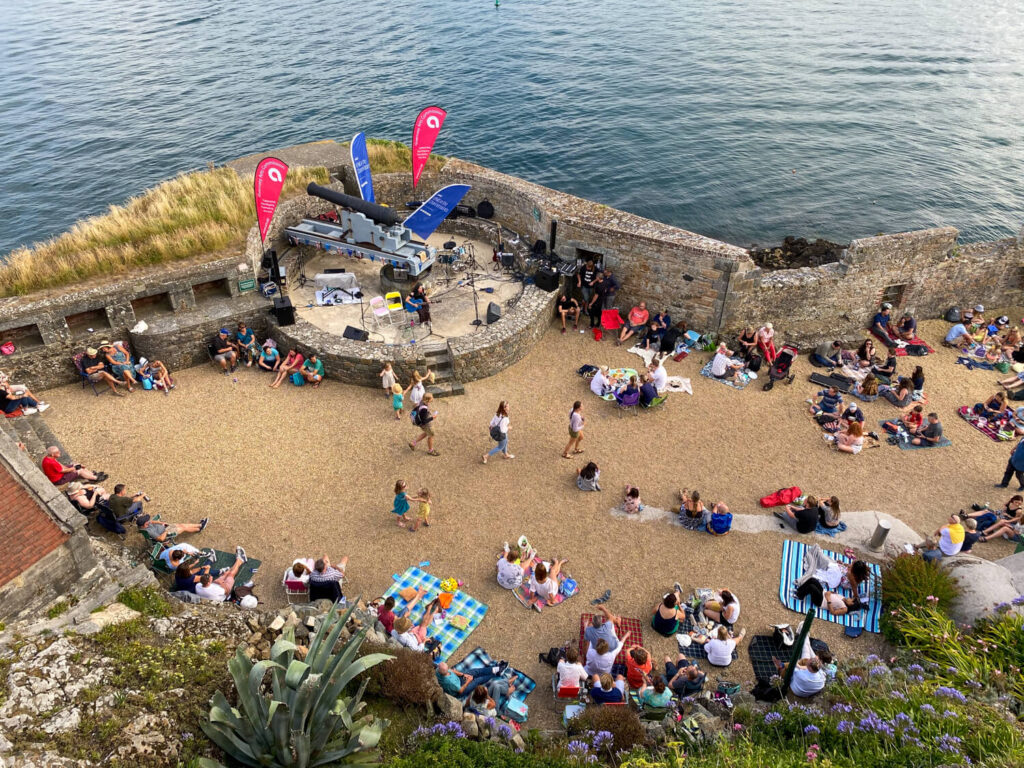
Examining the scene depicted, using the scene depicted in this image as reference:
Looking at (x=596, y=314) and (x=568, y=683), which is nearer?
(x=568, y=683)

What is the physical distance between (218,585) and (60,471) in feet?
12.8

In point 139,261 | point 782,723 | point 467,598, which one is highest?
point 139,261

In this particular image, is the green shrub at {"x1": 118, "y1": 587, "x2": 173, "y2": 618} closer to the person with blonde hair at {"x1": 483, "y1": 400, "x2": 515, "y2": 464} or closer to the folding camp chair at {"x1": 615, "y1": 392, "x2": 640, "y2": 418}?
the person with blonde hair at {"x1": 483, "y1": 400, "x2": 515, "y2": 464}

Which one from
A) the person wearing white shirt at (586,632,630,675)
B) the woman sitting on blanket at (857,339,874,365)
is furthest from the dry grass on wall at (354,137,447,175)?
the person wearing white shirt at (586,632,630,675)

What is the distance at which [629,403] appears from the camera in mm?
14273

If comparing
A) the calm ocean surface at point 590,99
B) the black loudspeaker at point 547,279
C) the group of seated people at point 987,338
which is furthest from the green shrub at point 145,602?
the calm ocean surface at point 590,99

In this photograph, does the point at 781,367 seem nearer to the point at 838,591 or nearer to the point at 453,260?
A: the point at 838,591

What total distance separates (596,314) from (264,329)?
27.6 feet

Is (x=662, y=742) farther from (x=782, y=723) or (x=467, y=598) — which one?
(x=467, y=598)

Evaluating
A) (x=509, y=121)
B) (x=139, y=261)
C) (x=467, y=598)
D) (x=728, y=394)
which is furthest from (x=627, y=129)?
(x=467, y=598)

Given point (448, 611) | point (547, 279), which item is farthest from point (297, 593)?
point (547, 279)

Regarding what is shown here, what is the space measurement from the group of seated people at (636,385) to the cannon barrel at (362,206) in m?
6.92

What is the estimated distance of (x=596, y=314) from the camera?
16953 millimetres

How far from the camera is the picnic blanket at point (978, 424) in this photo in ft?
45.6
